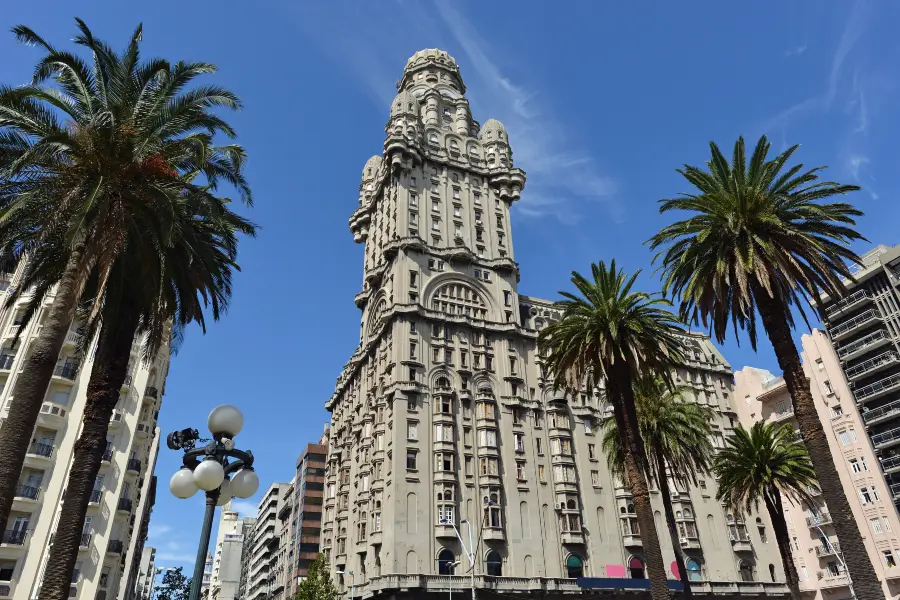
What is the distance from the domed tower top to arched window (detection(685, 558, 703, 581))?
240ft

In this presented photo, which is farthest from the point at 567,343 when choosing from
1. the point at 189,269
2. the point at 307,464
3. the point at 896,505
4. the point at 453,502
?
the point at 307,464

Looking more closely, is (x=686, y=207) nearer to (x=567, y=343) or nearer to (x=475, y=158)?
(x=567, y=343)

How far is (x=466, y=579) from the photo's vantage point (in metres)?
54.9

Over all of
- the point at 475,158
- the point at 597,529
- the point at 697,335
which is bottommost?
the point at 597,529

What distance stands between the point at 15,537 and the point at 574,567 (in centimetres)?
4788

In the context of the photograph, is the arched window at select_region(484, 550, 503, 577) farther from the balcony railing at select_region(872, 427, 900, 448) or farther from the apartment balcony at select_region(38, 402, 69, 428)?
the balcony railing at select_region(872, 427, 900, 448)

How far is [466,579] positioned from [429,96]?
65.9 meters

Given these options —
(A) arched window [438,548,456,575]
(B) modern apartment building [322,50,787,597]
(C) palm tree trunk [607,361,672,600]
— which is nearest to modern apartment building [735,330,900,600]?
(B) modern apartment building [322,50,787,597]

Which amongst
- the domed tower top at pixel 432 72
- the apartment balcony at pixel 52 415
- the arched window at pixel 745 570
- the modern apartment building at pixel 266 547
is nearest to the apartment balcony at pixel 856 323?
the arched window at pixel 745 570

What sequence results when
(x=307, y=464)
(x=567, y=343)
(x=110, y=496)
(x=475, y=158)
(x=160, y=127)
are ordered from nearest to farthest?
(x=160, y=127) < (x=567, y=343) < (x=110, y=496) < (x=475, y=158) < (x=307, y=464)

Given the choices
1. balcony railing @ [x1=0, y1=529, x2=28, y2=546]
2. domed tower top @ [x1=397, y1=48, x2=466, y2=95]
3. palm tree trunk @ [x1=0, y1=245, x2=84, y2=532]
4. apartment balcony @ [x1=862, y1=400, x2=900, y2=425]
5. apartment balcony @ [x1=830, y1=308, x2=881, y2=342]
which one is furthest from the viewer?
domed tower top @ [x1=397, y1=48, x2=466, y2=95]

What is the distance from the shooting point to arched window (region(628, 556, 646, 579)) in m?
63.4

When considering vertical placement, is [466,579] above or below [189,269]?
below

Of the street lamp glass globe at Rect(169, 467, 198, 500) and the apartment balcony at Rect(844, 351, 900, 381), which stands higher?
the apartment balcony at Rect(844, 351, 900, 381)
